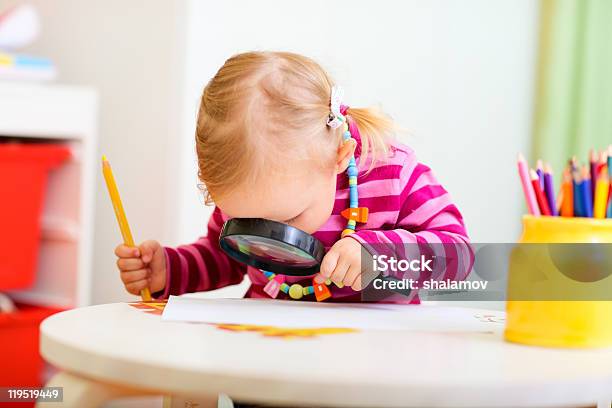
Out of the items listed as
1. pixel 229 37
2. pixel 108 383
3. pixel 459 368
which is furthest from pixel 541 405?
pixel 229 37

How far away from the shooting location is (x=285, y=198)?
0.87 m

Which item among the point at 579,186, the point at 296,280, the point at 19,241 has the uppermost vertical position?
the point at 579,186

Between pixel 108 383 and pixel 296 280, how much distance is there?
445 millimetres

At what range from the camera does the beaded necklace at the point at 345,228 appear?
980 mm

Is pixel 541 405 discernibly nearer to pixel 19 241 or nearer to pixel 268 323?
pixel 268 323

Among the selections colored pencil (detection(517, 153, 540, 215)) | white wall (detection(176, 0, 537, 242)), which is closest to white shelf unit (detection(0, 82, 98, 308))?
white wall (detection(176, 0, 537, 242))

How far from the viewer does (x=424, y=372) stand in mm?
539

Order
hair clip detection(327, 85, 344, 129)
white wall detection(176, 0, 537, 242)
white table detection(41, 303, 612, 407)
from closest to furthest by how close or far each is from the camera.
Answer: white table detection(41, 303, 612, 407) → hair clip detection(327, 85, 344, 129) → white wall detection(176, 0, 537, 242)

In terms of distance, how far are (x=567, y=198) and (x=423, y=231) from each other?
0.33 m

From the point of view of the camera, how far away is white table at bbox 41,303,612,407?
51 centimetres

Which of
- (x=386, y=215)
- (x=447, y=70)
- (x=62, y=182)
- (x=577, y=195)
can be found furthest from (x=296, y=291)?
(x=447, y=70)

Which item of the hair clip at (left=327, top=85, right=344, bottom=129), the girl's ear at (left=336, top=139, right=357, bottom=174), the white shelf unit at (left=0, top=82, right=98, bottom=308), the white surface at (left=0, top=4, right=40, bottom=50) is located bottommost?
the white shelf unit at (left=0, top=82, right=98, bottom=308)

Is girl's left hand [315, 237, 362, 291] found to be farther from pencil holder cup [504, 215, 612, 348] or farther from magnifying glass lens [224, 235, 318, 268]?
pencil holder cup [504, 215, 612, 348]

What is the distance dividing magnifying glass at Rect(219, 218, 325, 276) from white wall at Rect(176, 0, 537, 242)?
125cm
